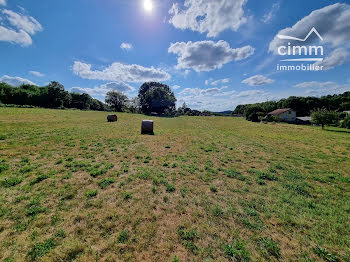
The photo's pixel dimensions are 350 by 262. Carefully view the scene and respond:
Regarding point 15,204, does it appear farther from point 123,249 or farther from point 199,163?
point 199,163

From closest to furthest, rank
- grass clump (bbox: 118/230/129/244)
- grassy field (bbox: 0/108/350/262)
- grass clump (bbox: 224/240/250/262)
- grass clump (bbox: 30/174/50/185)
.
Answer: grass clump (bbox: 224/240/250/262), grassy field (bbox: 0/108/350/262), grass clump (bbox: 118/230/129/244), grass clump (bbox: 30/174/50/185)

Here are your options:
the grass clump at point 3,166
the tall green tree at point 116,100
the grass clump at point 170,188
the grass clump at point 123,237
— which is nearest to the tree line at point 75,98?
the tall green tree at point 116,100

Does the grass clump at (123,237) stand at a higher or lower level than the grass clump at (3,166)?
lower

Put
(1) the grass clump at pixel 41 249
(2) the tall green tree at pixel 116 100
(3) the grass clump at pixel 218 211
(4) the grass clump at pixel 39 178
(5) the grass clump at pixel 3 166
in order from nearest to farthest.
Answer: (1) the grass clump at pixel 41 249 < (3) the grass clump at pixel 218 211 < (4) the grass clump at pixel 39 178 < (5) the grass clump at pixel 3 166 < (2) the tall green tree at pixel 116 100

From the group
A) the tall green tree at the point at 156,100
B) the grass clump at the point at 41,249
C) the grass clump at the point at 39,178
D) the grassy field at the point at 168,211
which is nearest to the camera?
the grass clump at the point at 41,249

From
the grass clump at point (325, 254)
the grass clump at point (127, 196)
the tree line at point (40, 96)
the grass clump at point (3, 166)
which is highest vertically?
the tree line at point (40, 96)

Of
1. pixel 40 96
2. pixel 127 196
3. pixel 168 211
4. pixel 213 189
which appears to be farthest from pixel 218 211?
pixel 40 96

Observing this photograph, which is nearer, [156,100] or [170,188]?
[170,188]

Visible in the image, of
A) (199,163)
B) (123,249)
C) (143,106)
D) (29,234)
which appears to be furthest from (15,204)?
(143,106)

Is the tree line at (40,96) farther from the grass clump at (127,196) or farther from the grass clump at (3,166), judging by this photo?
the grass clump at (127,196)

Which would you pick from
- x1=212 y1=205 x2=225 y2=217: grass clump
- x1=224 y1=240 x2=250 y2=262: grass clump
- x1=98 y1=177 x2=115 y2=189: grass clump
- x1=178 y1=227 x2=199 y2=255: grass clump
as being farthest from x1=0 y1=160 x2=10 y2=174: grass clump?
x1=224 y1=240 x2=250 y2=262: grass clump

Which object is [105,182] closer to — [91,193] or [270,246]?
[91,193]

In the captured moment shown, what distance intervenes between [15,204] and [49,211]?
1187mm

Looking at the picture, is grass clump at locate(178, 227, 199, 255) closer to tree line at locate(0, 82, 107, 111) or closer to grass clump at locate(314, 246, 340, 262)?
grass clump at locate(314, 246, 340, 262)
